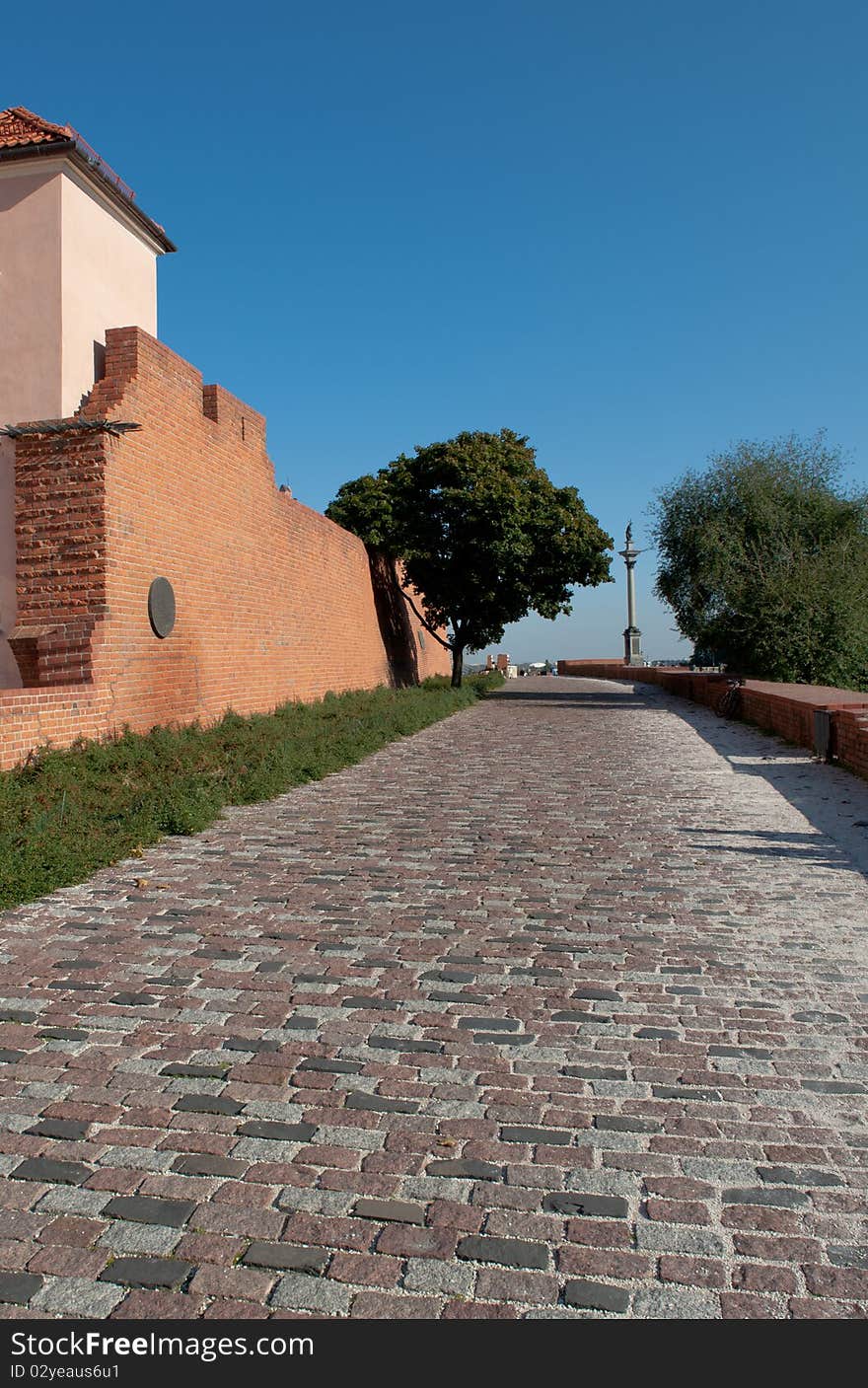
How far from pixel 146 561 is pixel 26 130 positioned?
5.47m

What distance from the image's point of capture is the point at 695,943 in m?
5.03

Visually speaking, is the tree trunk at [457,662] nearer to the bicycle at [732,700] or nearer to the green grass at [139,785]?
the bicycle at [732,700]

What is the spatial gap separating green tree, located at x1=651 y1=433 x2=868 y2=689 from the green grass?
1077 cm

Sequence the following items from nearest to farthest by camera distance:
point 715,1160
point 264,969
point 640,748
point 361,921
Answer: point 715,1160
point 264,969
point 361,921
point 640,748

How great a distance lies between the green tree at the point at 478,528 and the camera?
25547mm

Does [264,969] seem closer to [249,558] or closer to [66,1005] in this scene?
[66,1005]

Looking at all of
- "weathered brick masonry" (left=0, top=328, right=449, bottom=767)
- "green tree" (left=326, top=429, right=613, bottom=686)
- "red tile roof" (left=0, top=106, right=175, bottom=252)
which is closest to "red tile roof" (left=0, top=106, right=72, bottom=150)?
"red tile roof" (left=0, top=106, right=175, bottom=252)

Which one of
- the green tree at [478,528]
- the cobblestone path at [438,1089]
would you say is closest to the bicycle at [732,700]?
the green tree at [478,528]

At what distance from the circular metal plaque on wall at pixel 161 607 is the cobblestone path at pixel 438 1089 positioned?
4.78 meters

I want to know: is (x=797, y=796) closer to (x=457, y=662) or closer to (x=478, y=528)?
(x=478, y=528)

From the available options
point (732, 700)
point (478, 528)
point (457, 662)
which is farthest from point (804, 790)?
point (457, 662)
